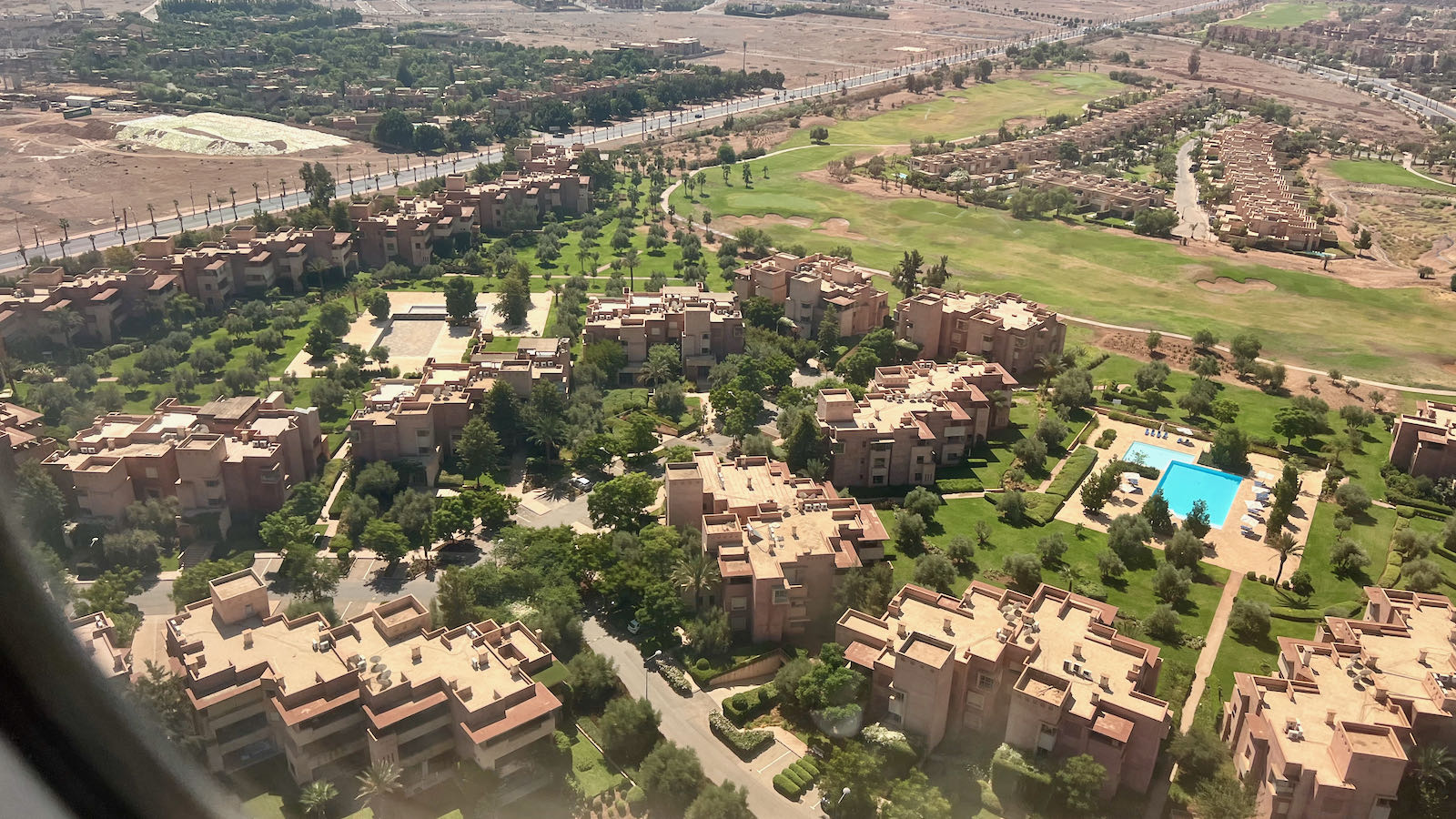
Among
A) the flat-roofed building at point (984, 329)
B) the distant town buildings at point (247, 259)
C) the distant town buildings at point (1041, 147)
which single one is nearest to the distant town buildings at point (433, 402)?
the distant town buildings at point (247, 259)

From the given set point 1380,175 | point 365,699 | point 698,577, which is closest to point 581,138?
point 1380,175

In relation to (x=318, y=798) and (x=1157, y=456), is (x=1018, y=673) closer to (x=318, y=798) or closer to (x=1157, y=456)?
(x=318, y=798)

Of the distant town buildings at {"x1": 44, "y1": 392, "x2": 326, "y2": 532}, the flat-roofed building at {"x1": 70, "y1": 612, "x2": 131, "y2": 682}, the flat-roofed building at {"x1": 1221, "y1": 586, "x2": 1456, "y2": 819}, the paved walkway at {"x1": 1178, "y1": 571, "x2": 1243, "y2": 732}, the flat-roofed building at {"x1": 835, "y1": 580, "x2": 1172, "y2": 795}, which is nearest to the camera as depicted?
the flat-roofed building at {"x1": 1221, "y1": 586, "x2": 1456, "y2": 819}

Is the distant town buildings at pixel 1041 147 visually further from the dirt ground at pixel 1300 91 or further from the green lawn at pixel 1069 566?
the green lawn at pixel 1069 566

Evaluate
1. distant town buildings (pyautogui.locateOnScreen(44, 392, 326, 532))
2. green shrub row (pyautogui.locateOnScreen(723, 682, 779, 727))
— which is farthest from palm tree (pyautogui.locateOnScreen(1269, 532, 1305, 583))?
distant town buildings (pyautogui.locateOnScreen(44, 392, 326, 532))

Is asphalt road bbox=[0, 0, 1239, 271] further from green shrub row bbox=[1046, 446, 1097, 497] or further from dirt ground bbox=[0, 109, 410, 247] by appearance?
green shrub row bbox=[1046, 446, 1097, 497]

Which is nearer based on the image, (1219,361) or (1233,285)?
(1219,361)
